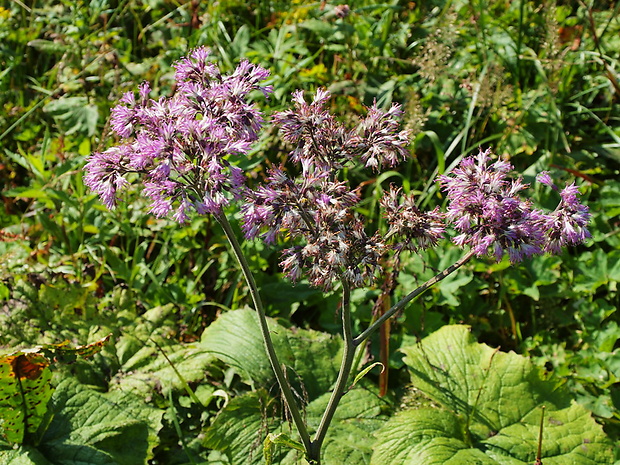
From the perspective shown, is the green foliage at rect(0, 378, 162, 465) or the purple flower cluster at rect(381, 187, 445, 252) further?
the green foliage at rect(0, 378, 162, 465)

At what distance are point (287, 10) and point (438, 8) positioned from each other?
46.2 inches

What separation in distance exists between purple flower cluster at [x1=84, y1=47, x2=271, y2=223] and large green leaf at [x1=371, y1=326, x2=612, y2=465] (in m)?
1.24

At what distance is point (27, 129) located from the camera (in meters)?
4.73

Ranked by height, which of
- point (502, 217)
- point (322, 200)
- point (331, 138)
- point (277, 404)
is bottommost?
point (277, 404)

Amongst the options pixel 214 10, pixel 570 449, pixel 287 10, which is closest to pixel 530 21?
pixel 287 10

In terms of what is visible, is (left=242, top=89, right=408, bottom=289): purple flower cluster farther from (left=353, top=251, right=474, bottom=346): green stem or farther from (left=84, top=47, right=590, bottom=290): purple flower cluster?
(left=353, top=251, right=474, bottom=346): green stem

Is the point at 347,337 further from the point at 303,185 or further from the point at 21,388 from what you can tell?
the point at 21,388

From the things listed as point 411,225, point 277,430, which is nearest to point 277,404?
point 277,430

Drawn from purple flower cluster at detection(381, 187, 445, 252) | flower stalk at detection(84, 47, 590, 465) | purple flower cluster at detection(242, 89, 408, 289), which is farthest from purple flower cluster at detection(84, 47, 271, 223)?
purple flower cluster at detection(381, 187, 445, 252)

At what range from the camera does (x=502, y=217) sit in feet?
5.88

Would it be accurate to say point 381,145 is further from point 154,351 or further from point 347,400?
point 154,351

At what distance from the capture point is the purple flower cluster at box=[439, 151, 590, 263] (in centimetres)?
179

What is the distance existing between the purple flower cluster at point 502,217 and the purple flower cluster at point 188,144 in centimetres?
62

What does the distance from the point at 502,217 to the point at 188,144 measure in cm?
90
